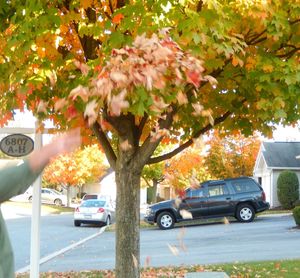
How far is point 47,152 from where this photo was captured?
2564mm

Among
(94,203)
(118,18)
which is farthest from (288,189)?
(118,18)

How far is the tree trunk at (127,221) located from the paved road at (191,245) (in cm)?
145

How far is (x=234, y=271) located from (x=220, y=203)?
40.4 feet

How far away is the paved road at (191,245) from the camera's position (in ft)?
44.1

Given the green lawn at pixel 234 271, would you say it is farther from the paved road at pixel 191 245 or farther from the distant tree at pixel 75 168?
the distant tree at pixel 75 168

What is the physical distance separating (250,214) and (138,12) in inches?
746

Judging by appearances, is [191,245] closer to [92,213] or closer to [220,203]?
[220,203]

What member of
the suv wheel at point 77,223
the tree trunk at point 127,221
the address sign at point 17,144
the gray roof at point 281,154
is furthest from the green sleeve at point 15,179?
the gray roof at point 281,154

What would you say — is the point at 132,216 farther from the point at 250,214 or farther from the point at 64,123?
the point at 250,214

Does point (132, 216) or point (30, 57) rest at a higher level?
point (30, 57)

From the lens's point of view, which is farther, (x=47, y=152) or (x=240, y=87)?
(x=240, y=87)

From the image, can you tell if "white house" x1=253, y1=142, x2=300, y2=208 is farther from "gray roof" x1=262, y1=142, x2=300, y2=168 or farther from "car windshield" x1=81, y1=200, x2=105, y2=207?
"car windshield" x1=81, y1=200, x2=105, y2=207

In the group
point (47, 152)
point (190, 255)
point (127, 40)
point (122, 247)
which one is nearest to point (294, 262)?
point (190, 255)

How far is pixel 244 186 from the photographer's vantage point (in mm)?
23359
